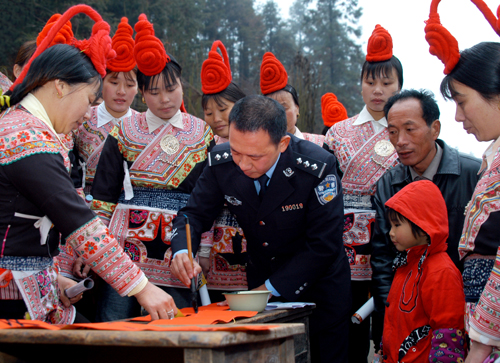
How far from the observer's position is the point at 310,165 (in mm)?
2258

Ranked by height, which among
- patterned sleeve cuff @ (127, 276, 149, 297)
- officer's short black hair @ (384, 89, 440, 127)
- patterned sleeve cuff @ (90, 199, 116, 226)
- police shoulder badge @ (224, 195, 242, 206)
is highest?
officer's short black hair @ (384, 89, 440, 127)

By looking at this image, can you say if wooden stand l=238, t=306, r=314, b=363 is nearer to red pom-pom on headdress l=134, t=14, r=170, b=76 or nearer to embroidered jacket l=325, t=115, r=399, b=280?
embroidered jacket l=325, t=115, r=399, b=280

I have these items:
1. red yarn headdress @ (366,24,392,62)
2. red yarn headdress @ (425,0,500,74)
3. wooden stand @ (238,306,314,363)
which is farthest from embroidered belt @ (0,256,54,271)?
red yarn headdress @ (366,24,392,62)

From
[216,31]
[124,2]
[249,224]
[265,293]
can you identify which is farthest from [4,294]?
[216,31]

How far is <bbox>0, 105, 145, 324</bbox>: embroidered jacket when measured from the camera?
1.56 m

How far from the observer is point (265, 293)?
5.87 feet

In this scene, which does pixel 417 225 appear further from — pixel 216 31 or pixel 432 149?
pixel 216 31

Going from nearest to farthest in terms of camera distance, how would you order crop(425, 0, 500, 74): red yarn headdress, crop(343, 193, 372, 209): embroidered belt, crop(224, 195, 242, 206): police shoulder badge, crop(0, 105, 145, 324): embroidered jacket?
crop(0, 105, 145, 324): embroidered jacket, crop(425, 0, 500, 74): red yarn headdress, crop(224, 195, 242, 206): police shoulder badge, crop(343, 193, 372, 209): embroidered belt

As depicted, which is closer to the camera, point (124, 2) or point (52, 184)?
point (52, 184)

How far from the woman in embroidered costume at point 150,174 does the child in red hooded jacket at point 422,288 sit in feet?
3.46

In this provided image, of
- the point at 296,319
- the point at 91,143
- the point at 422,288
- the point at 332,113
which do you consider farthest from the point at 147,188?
the point at 332,113

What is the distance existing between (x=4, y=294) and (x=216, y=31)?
16.6 meters

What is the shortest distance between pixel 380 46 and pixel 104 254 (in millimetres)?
2281

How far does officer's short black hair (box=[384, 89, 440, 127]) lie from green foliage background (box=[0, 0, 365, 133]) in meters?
4.59
